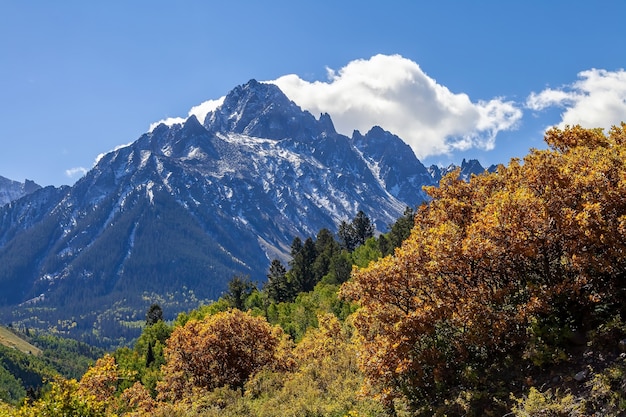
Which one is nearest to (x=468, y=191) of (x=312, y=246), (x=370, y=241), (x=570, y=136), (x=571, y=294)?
(x=570, y=136)

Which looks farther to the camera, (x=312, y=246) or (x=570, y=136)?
(x=312, y=246)

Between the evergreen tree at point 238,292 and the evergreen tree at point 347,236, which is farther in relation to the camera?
the evergreen tree at point 347,236

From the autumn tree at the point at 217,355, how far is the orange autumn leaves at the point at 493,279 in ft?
62.6

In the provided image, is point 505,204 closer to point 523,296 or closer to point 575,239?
point 575,239

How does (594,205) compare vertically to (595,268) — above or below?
above

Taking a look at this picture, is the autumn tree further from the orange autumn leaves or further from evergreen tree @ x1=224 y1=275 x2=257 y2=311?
evergreen tree @ x1=224 y1=275 x2=257 y2=311

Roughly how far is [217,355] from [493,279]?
23.8 m

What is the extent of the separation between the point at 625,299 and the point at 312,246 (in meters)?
101

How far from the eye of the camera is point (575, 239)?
15.9 meters

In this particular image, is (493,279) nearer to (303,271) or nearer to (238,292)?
(238,292)

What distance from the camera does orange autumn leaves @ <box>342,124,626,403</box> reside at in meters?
15.7

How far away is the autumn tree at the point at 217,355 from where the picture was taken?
3539 cm

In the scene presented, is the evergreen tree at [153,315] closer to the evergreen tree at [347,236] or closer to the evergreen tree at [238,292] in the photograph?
the evergreen tree at [238,292]

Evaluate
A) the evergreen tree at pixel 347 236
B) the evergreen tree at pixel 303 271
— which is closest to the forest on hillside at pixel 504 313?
the evergreen tree at pixel 303 271
